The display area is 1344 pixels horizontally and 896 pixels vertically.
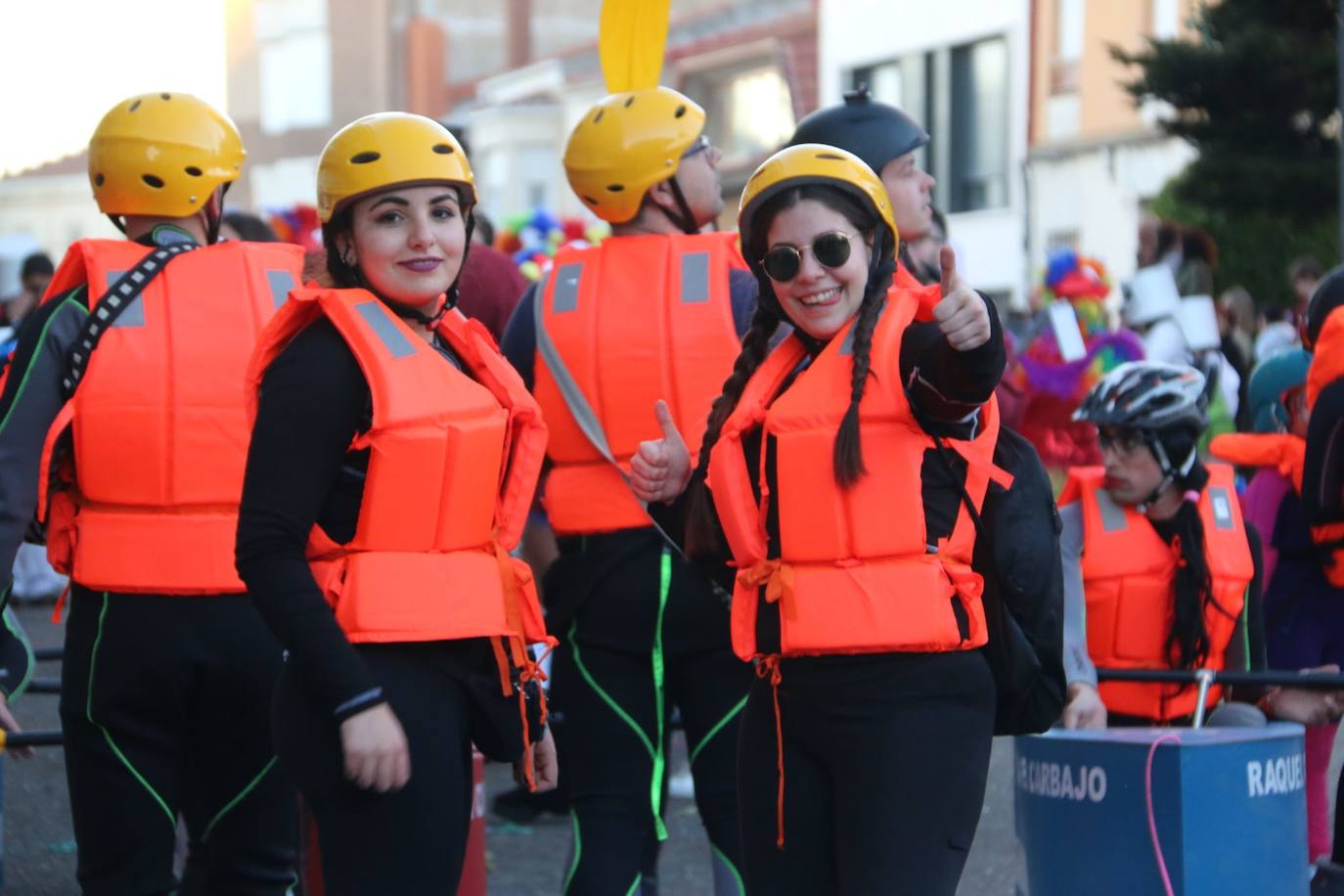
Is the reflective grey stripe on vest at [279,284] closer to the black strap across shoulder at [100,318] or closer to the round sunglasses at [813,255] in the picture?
the black strap across shoulder at [100,318]

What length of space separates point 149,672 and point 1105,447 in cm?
258

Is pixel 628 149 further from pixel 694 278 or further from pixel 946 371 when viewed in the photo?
pixel 946 371

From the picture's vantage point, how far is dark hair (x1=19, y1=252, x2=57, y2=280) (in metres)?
13.6

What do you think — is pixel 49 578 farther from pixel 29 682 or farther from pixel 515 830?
pixel 29 682

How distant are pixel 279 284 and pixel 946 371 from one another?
1.73 metres

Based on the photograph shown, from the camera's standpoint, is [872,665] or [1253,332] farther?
[1253,332]

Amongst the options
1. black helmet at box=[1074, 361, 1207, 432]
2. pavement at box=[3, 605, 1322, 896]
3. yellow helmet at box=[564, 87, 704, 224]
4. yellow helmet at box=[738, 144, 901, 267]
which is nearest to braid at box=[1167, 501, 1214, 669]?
black helmet at box=[1074, 361, 1207, 432]

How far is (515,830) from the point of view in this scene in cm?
724

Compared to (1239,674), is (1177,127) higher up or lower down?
higher up

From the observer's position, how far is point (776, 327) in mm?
4031

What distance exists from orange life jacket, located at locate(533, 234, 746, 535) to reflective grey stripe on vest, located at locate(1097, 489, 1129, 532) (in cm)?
118

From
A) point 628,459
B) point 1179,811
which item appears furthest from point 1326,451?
point 628,459

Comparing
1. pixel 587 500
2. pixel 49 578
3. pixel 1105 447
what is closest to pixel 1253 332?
pixel 49 578

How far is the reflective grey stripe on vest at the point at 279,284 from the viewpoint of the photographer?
450 cm
